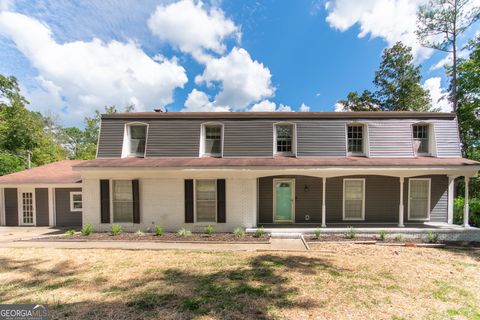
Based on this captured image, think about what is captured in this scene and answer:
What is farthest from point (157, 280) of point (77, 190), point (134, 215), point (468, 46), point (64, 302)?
point (468, 46)

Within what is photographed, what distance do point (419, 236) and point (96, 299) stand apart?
11.2 metres

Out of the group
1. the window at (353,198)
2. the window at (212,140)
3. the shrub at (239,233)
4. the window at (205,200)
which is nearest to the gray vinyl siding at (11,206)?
the window at (205,200)

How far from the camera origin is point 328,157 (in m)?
10.3

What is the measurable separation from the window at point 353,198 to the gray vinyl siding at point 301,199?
4.17 ft

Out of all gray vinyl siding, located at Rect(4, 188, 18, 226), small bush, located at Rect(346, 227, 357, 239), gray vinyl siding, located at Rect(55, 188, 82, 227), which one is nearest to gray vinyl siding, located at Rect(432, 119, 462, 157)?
small bush, located at Rect(346, 227, 357, 239)

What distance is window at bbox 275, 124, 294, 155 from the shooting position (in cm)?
1084

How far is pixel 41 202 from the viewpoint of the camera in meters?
11.0

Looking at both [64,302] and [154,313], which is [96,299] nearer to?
[64,302]

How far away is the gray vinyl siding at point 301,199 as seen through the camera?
10398 millimetres

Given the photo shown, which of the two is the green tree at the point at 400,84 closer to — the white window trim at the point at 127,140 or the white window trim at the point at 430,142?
the white window trim at the point at 430,142

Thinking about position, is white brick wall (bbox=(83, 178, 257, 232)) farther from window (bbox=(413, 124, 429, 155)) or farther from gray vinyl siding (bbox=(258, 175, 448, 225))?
window (bbox=(413, 124, 429, 155))

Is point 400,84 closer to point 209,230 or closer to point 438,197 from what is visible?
point 438,197

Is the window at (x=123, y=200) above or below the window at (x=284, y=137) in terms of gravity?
below

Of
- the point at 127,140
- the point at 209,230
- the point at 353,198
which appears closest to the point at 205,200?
the point at 209,230
